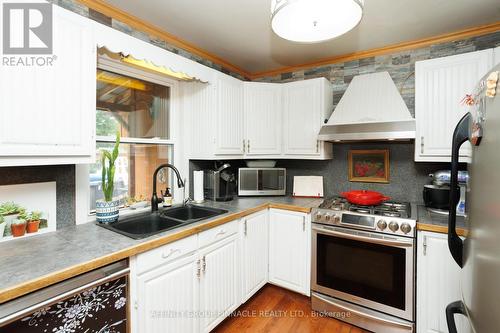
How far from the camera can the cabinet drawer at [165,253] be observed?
131cm

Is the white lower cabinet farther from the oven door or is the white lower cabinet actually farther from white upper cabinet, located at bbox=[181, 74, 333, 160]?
white upper cabinet, located at bbox=[181, 74, 333, 160]

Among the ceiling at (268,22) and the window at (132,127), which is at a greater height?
the ceiling at (268,22)

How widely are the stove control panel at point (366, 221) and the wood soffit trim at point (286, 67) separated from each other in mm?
1635

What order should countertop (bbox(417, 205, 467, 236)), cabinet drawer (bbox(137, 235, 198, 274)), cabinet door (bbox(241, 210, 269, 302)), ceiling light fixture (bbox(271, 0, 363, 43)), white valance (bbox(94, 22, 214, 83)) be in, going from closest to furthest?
1. ceiling light fixture (bbox(271, 0, 363, 43))
2. cabinet drawer (bbox(137, 235, 198, 274))
3. white valance (bbox(94, 22, 214, 83))
4. countertop (bbox(417, 205, 467, 236))
5. cabinet door (bbox(241, 210, 269, 302))

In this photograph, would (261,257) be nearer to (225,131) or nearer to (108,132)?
(225,131)

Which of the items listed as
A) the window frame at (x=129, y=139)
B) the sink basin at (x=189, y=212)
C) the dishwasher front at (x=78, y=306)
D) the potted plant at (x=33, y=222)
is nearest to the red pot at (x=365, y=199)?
the sink basin at (x=189, y=212)

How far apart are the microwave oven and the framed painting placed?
748mm

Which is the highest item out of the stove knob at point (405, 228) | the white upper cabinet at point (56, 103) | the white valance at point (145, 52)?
the white valance at point (145, 52)

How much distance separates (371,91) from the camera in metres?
2.23

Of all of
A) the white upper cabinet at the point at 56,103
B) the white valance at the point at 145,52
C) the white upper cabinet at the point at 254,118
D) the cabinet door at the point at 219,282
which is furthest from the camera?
the white upper cabinet at the point at 254,118

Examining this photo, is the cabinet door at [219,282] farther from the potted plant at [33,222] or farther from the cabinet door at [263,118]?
the cabinet door at [263,118]

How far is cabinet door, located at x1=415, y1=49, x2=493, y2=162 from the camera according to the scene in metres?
1.81

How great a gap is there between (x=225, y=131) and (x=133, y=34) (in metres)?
1.09

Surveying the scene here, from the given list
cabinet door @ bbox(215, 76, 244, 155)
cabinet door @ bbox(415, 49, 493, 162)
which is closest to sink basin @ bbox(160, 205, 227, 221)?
cabinet door @ bbox(215, 76, 244, 155)
